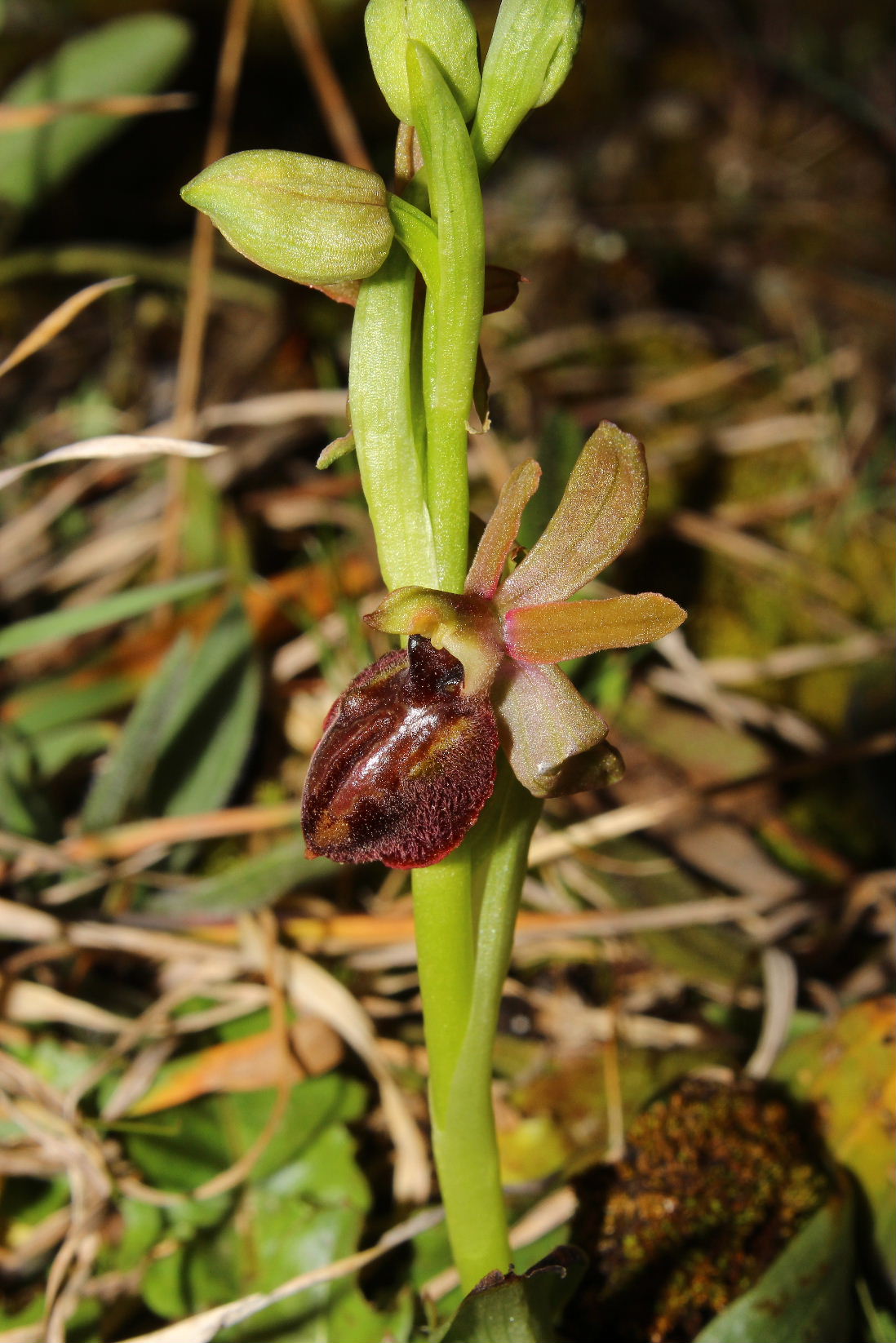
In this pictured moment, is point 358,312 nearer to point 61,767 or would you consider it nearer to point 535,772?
point 535,772

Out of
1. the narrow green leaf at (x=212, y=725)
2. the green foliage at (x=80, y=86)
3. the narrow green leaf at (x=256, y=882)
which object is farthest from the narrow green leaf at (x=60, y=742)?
the green foliage at (x=80, y=86)

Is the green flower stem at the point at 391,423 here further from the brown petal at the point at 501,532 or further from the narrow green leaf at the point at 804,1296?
the narrow green leaf at the point at 804,1296

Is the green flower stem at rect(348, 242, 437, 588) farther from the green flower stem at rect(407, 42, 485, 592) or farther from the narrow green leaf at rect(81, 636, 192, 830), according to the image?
the narrow green leaf at rect(81, 636, 192, 830)

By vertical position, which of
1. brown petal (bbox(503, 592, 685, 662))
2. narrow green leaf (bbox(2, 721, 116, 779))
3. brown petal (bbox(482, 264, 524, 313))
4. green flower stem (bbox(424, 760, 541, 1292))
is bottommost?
narrow green leaf (bbox(2, 721, 116, 779))

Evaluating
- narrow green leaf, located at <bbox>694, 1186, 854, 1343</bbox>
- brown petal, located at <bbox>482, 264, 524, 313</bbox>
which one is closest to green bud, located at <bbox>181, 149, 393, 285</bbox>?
brown petal, located at <bbox>482, 264, 524, 313</bbox>

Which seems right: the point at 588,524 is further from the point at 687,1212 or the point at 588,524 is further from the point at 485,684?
the point at 687,1212
